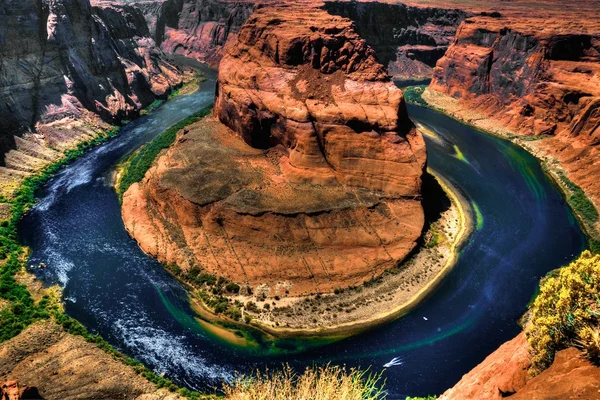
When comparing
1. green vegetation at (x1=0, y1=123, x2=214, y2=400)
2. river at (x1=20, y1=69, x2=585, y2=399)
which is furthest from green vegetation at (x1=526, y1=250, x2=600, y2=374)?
green vegetation at (x1=0, y1=123, x2=214, y2=400)

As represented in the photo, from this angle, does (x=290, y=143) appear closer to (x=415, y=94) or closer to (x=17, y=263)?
(x=17, y=263)

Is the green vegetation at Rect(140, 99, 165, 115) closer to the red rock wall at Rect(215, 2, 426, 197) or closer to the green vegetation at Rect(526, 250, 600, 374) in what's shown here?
the red rock wall at Rect(215, 2, 426, 197)

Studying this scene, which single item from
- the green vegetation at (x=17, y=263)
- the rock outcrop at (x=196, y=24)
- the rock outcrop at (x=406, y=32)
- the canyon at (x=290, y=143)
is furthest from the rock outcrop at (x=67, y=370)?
the rock outcrop at (x=406, y=32)

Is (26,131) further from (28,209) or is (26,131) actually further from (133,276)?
(133,276)

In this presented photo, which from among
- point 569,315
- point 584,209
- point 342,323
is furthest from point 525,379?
point 584,209

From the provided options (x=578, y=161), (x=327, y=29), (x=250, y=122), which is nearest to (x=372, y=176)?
(x=250, y=122)

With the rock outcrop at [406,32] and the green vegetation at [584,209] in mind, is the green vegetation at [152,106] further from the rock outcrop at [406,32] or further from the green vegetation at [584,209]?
the green vegetation at [584,209]
